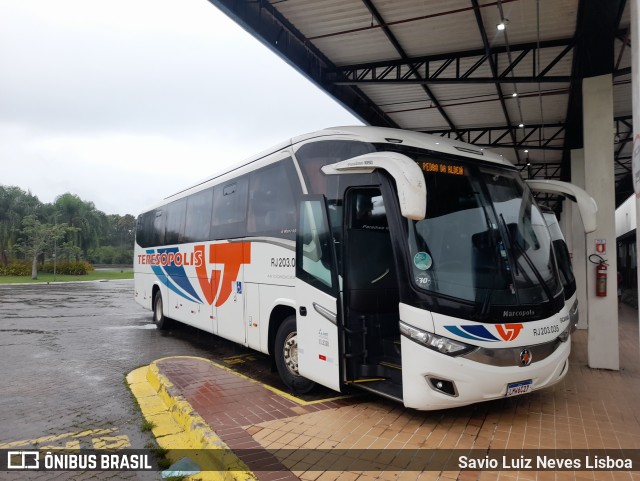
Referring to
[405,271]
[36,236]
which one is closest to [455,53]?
[405,271]

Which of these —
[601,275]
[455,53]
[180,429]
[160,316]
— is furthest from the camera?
[160,316]

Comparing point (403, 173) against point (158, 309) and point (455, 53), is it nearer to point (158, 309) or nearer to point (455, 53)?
point (455, 53)

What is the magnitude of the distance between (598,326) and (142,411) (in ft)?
23.9

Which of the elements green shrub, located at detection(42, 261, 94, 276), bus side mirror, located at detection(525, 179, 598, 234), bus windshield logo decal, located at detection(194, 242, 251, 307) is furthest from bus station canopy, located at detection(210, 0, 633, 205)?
green shrub, located at detection(42, 261, 94, 276)

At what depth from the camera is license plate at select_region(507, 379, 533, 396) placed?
4707 mm

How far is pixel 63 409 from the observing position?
19.5 feet

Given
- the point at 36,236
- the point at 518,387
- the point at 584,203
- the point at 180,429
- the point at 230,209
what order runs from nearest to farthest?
1. the point at 518,387
2. the point at 180,429
3. the point at 584,203
4. the point at 230,209
5. the point at 36,236

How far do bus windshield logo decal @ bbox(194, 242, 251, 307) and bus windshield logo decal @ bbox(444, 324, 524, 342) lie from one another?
12.9ft

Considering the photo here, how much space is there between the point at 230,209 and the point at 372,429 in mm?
4898

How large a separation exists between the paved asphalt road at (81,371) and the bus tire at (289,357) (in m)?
0.54

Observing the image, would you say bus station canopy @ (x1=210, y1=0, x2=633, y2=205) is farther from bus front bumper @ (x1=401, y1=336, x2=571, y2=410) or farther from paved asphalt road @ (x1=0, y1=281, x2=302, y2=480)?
paved asphalt road @ (x1=0, y1=281, x2=302, y2=480)

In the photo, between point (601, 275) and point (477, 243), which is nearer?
point (477, 243)

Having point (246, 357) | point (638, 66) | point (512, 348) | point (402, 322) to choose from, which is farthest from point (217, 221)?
point (638, 66)

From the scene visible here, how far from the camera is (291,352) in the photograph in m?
6.44
